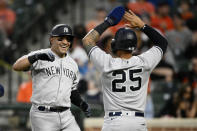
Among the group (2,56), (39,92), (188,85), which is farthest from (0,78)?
(39,92)

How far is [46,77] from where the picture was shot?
674cm

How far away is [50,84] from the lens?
6750mm

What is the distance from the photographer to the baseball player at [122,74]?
242 inches

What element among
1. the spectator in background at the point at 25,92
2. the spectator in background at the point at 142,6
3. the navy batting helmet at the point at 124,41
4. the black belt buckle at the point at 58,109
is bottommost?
the black belt buckle at the point at 58,109

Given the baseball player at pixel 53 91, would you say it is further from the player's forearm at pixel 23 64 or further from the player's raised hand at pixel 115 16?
the player's raised hand at pixel 115 16

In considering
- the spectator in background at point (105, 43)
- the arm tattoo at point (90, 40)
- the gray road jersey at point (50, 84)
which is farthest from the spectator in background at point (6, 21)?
the arm tattoo at point (90, 40)

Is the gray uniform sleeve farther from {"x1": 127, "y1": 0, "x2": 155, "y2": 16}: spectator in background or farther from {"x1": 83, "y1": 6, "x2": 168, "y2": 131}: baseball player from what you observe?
{"x1": 127, "y1": 0, "x2": 155, "y2": 16}: spectator in background

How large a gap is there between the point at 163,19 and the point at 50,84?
595cm

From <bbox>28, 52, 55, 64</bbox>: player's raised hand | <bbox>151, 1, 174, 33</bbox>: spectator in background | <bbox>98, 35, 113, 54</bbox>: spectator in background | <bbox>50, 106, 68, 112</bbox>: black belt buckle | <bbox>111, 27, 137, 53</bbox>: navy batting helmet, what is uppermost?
<bbox>151, 1, 174, 33</bbox>: spectator in background

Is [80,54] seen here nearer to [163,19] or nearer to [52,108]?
[163,19]

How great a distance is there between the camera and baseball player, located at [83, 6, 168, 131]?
6.14 metres

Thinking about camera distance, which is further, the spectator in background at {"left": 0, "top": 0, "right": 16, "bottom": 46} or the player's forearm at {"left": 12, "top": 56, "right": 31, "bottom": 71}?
the spectator in background at {"left": 0, "top": 0, "right": 16, "bottom": 46}

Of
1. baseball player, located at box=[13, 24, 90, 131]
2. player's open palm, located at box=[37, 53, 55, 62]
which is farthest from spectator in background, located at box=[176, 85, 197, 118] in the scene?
player's open palm, located at box=[37, 53, 55, 62]

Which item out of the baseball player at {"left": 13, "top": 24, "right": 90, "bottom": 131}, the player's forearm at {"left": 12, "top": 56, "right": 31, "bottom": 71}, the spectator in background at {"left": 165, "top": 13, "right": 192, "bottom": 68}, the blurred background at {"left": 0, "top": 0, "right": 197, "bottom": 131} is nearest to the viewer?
the player's forearm at {"left": 12, "top": 56, "right": 31, "bottom": 71}
